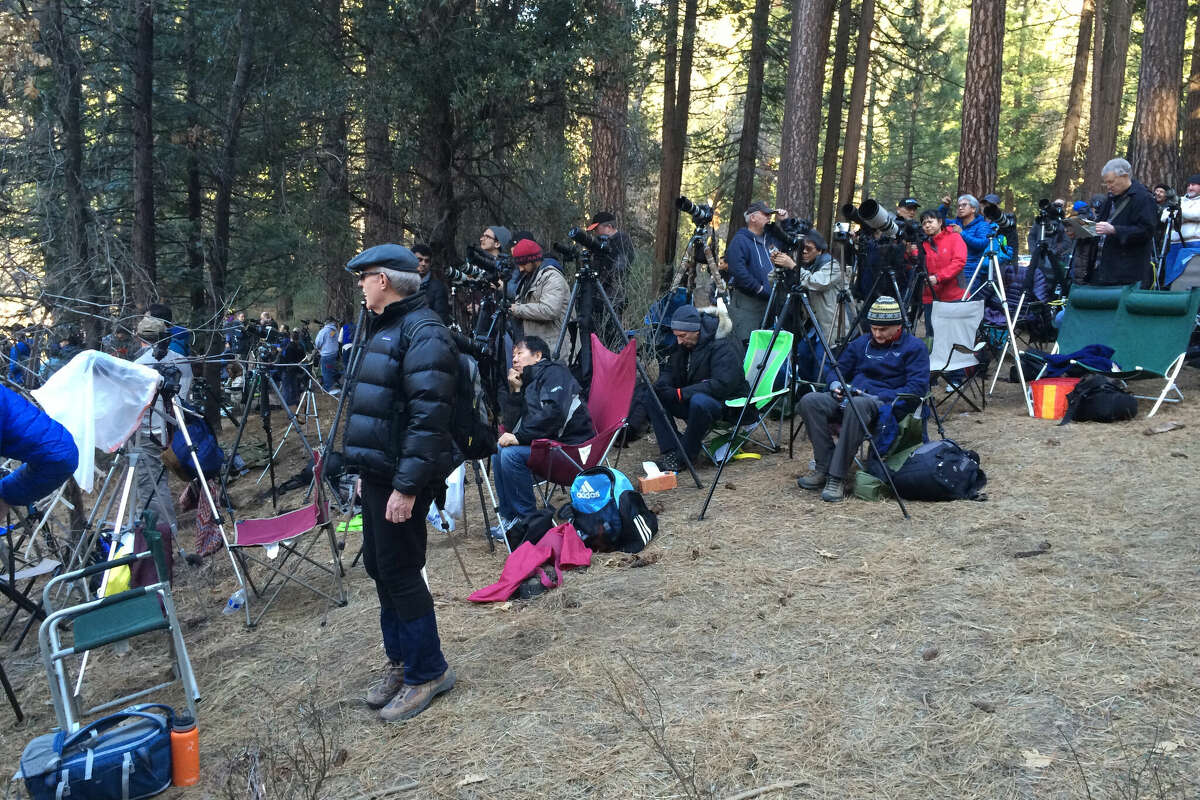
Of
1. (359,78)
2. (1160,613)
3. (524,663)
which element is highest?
(359,78)

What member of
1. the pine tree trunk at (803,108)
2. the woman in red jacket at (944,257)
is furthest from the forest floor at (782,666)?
the pine tree trunk at (803,108)

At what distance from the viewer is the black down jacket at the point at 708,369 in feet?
20.7

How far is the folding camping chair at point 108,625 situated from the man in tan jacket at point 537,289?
3.44m

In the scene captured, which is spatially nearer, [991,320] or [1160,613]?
[1160,613]

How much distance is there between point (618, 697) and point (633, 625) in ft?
2.21

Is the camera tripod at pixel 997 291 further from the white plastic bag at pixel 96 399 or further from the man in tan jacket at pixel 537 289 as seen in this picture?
the white plastic bag at pixel 96 399

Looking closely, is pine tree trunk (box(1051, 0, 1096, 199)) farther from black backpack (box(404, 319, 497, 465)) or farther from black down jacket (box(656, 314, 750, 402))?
black backpack (box(404, 319, 497, 465))

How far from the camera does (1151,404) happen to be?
6.92 metres

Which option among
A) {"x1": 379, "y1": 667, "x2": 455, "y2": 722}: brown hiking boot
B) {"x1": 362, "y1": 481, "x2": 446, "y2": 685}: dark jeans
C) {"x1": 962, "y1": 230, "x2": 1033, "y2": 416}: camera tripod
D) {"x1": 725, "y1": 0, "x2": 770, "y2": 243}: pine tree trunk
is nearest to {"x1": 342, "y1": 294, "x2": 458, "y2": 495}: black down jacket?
{"x1": 362, "y1": 481, "x2": 446, "y2": 685}: dark jeans

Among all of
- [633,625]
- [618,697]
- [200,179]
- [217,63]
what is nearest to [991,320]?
[633,625]

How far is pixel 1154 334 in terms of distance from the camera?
662 cm

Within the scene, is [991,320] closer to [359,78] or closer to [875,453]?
[875,453]

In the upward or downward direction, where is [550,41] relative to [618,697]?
upward

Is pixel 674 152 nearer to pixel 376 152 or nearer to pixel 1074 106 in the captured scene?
pixel 376 152
